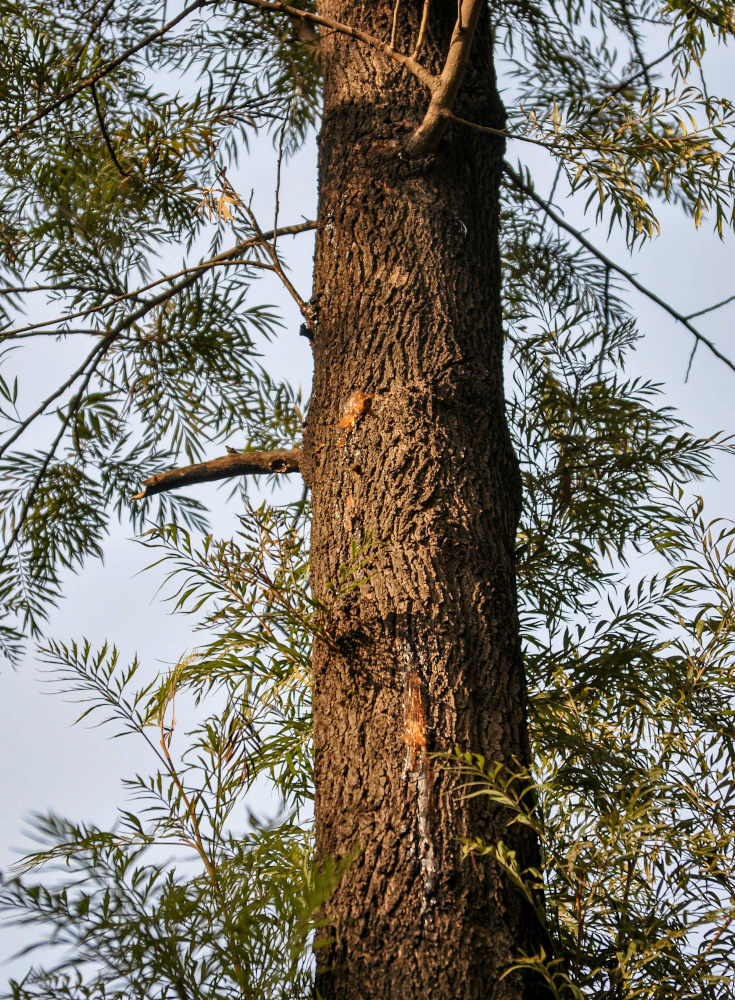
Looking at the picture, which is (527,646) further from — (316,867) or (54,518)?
(54,518)

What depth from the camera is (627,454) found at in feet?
4.36

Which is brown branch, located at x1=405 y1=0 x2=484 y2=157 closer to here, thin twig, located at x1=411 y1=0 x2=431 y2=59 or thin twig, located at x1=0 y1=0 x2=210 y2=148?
thin twig, located at x1=411 y1=0 x2=431 y2=59

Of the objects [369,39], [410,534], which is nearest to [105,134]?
[369,39]

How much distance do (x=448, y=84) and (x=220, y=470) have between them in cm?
58

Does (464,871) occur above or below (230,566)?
below

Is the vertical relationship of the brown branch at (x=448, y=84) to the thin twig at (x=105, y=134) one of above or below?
below

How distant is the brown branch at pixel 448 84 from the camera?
1139 millimetres

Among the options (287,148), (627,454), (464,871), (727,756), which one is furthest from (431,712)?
(287,148)

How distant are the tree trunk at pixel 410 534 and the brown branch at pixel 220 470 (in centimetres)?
18

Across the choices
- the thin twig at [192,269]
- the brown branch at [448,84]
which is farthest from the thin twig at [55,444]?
the brown branch at [448,84]

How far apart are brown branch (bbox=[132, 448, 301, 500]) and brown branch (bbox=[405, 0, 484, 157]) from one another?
43 cm

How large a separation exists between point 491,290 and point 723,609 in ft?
1.59

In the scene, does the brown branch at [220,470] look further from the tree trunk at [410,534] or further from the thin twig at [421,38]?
the thin twig at [421,38]

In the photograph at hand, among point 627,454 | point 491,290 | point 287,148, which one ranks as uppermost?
point 287,148
